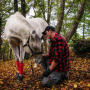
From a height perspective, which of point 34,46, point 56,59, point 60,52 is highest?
point 34,46

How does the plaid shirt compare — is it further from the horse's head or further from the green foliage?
the green foliage

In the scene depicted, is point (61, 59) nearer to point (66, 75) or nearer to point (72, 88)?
point (66, 75)

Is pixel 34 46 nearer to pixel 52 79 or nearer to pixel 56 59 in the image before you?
pixel 56 59

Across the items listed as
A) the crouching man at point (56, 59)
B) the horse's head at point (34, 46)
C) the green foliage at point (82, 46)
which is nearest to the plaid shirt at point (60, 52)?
the crouching man at point (56, 59)

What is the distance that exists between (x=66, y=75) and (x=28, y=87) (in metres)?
1.17

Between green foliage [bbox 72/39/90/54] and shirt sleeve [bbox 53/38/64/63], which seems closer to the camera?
shirt sleeve [bbox 53/38/64/63]

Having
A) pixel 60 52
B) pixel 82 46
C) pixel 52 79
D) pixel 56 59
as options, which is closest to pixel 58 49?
pixel 60 52

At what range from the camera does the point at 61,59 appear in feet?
8.21

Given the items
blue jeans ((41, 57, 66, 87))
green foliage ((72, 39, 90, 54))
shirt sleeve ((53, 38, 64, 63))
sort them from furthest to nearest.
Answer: green foliage ((72, 39, 90, 54)), blue jeans ((41, 57, 66, 87)), shirt sleeve ((53, 38, 64, 63))

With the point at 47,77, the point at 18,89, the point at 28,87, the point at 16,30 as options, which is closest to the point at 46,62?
the point at 47,77

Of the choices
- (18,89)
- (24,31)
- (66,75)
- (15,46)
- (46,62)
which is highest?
(24,31)

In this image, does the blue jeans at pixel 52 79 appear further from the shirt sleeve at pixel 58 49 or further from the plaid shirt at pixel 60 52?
the shirt sleeve at pixel 58 49

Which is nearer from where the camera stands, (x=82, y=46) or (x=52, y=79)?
(x=52, y=79)

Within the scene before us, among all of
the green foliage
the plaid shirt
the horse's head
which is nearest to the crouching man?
the plaid shirt
